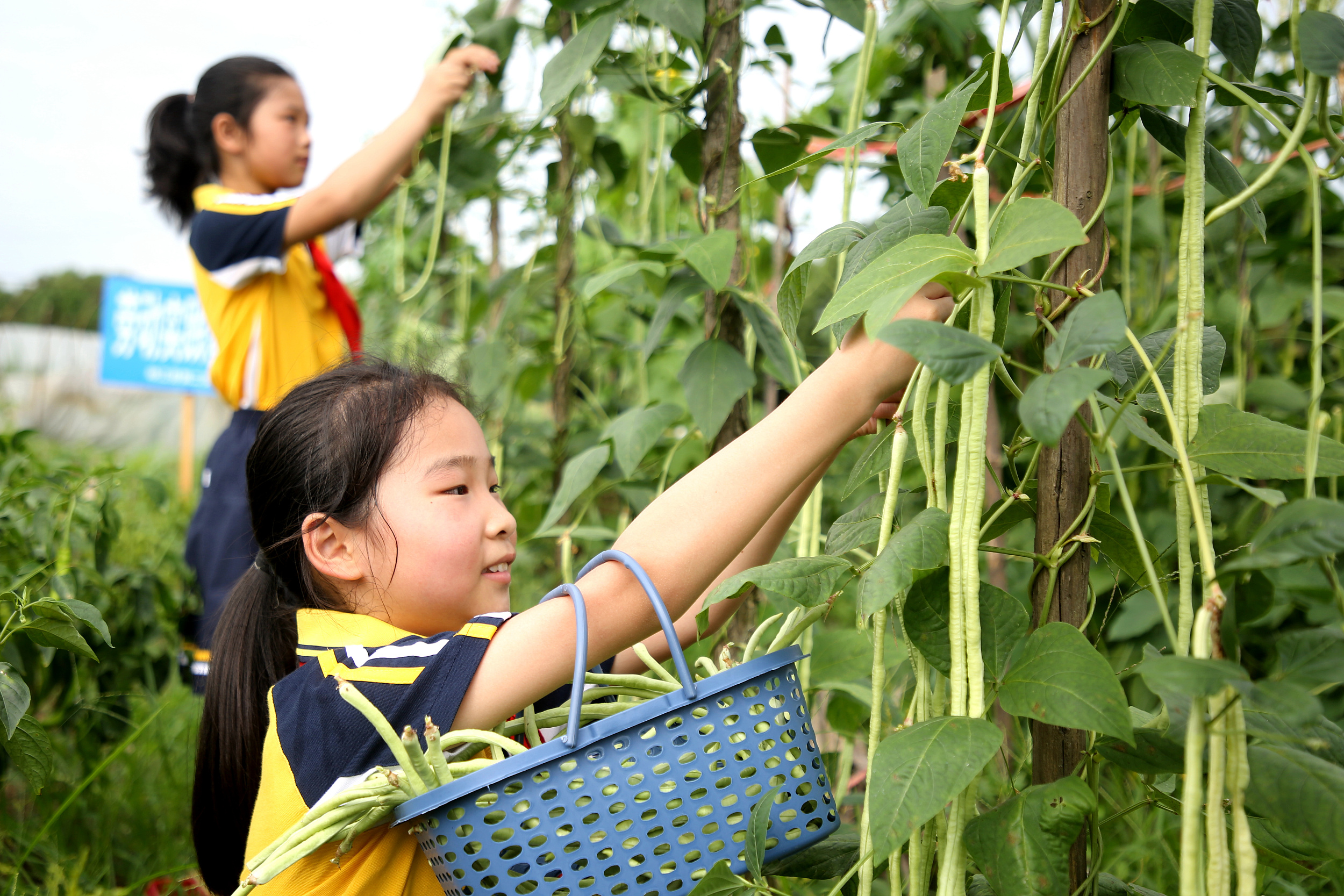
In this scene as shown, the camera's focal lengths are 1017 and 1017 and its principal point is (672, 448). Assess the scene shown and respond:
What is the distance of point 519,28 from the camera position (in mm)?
1301

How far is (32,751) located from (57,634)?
9cm

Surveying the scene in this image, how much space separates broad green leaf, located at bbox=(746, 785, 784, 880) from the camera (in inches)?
21.7

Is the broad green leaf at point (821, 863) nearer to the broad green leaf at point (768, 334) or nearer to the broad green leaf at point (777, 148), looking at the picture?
the broad green leaf at point (768, 334)

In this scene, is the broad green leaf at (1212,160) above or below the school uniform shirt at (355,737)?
above

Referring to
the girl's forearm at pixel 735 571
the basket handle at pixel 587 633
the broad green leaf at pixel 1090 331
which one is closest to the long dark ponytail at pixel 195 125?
the girl's forearm at pixel 735 571

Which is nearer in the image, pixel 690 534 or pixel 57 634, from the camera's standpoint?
pixel 690 534

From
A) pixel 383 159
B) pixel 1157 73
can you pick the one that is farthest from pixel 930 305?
pixel 383 159

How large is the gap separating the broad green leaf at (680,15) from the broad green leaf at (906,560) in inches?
22.1

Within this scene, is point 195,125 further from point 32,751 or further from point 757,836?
point 757,836

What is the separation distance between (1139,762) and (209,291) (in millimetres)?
1457

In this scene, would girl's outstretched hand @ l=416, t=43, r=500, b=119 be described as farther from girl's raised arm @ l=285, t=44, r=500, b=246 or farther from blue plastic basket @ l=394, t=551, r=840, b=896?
blue plastic basket @ l=394, t=551, r=840, b=896

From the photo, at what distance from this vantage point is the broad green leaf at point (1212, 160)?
2.00 ft

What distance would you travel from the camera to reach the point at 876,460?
→ 654 millimetres

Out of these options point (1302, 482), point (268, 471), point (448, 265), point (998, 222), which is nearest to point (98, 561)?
point (268, 471)
